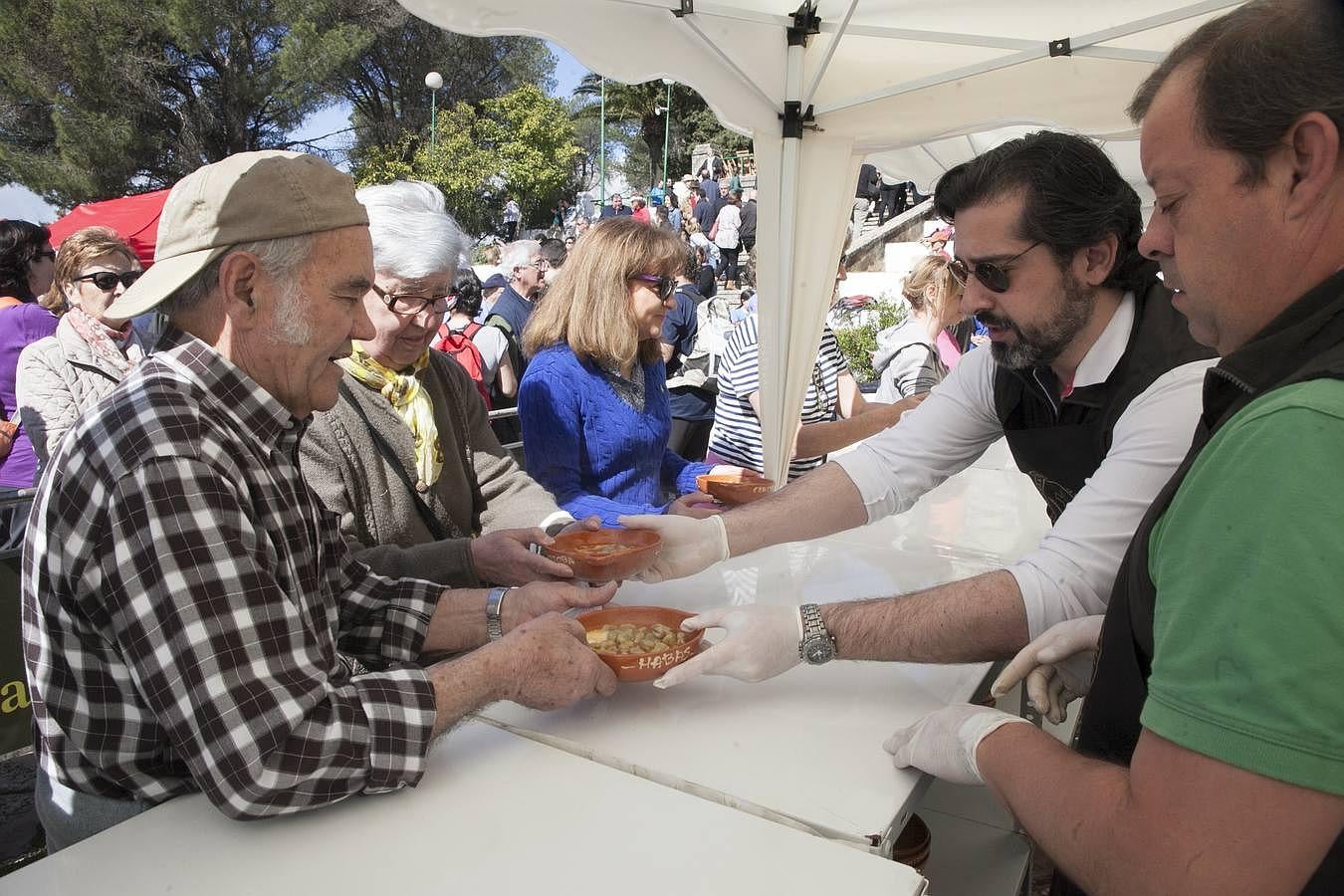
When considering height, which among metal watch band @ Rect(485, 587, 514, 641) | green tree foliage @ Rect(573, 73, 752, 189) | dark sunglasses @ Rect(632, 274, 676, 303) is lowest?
metal watch band @ Rect(485, 587, 514, 641)

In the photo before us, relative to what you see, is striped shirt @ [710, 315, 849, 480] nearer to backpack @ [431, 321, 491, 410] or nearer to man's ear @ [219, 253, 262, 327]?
backpack @ [431, 321, 491, 410]

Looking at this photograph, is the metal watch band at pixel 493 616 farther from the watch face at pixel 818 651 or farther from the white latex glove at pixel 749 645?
the watch face at pixel 818 651

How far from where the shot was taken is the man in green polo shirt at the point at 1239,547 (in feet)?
2.72

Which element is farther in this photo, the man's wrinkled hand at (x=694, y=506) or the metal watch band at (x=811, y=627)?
the man's wrinkled hand at (x=694, y=506)

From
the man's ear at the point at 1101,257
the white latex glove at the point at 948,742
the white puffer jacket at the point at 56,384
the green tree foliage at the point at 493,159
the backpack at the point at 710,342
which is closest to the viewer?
the white latex glove at the point at 948,742

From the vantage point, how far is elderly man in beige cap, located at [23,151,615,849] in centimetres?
115

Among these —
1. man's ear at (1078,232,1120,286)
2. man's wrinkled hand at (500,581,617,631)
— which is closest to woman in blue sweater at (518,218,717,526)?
man's wrinkled hand at (500,581,617,631)

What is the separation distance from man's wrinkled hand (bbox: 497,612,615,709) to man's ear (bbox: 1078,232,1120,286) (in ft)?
4.80

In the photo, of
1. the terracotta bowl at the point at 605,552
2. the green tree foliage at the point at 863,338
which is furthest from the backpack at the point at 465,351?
the green tree foliage at the point at 863,338

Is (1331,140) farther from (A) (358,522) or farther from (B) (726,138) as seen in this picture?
(B) (726,138)

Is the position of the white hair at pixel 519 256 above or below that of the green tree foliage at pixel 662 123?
below

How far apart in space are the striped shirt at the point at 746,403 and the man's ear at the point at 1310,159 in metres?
3.43

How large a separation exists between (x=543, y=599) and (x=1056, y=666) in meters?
1.00

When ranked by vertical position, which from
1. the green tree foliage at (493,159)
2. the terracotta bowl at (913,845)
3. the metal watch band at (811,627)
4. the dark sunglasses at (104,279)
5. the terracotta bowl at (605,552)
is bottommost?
the terracotta bowl at (913,845)
